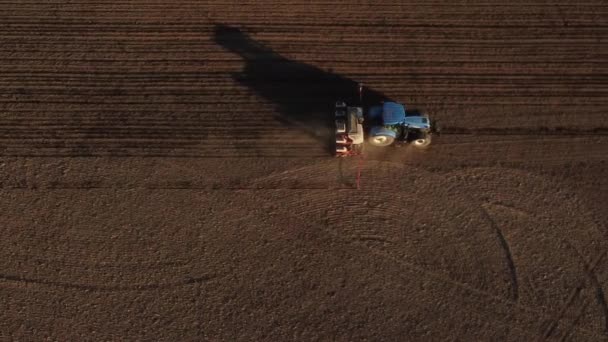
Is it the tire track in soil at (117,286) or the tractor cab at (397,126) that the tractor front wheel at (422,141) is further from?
the tire track in soil at (117,286)

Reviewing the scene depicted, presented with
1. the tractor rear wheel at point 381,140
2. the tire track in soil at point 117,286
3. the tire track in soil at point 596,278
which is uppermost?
the tractor rear wheel at point 381,140

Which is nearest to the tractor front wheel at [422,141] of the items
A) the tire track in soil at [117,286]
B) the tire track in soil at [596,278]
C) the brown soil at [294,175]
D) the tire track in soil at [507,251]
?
the brown soil at [294,175]

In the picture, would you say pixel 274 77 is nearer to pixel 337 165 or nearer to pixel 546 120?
pixel 337 165

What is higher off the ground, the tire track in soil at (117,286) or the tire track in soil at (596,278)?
the tire track in soil at (596,278)

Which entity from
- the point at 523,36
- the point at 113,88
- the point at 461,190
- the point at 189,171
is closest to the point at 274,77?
the point at 189,171

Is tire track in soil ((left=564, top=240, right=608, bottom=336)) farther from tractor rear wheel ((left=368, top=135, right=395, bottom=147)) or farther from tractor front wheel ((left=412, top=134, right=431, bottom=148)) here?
tractor rear wheel ((left=368, top=135, right=395, bottom=147))

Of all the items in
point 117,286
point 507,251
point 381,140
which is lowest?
point 117,286

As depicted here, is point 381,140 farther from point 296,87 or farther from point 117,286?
point 117,286

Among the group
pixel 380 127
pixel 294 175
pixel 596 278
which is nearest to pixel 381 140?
pixel 380 127

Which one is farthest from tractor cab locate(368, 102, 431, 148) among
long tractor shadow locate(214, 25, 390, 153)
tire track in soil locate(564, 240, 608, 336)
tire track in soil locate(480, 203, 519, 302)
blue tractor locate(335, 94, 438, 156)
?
tire track in soil locate(564, 240, 608, 336)
